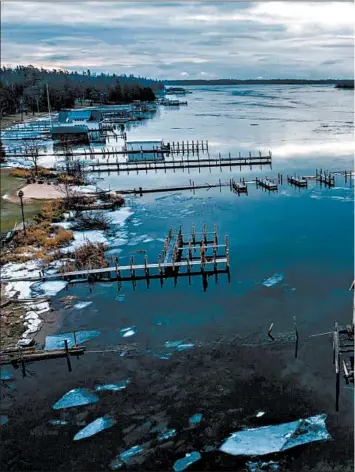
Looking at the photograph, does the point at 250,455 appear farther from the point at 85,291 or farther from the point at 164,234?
the point at 164,234

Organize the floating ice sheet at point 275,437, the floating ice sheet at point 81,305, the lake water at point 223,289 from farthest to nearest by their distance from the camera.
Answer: the floating ice sheet at point 81,305, the lake water at point 223,289, the floating ice sheet at point 275,437

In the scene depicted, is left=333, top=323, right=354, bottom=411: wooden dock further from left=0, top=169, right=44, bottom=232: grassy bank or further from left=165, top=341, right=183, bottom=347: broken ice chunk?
left=0, top=169, right=44, bottom=232: grassy bank

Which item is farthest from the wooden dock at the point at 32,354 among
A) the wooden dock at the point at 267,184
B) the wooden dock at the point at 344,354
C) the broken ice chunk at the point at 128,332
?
→ the wooden dock at the point at 267,184

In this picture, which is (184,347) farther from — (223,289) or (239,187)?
(239,187)

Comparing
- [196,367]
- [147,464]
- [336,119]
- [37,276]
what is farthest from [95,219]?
[336,119]

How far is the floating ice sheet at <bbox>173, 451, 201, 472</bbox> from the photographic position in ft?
33.2

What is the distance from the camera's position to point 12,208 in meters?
27.4

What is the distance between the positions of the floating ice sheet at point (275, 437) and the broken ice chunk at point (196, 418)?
0.89m

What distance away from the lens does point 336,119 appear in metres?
69.9

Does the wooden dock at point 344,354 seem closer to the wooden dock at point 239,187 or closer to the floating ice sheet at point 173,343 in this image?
the floating ice sheet at point 173,343

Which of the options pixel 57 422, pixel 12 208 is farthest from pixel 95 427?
pixel 12 208

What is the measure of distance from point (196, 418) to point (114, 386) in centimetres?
240

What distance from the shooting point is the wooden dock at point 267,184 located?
33.4 m

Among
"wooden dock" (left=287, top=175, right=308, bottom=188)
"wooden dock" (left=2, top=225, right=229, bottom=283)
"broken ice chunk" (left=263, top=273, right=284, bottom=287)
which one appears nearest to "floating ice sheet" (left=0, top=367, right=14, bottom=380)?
"wooden dock" (left=2, top=225, right=229, bottom=283)
